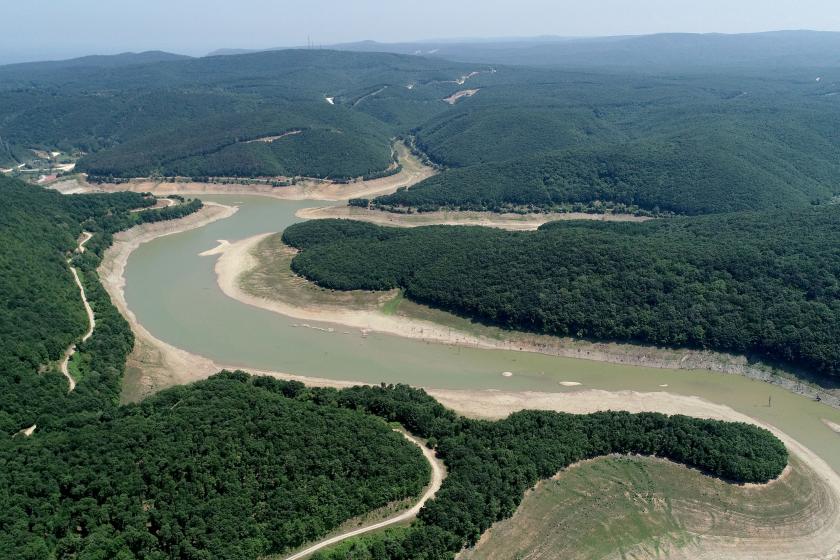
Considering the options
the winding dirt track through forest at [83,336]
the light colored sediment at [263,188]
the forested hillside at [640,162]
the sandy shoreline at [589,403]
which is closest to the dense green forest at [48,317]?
the winding dirt track through forest at [83,336]

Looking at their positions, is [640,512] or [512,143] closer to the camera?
[640,512]

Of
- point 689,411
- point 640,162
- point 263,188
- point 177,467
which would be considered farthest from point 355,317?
point 640,162

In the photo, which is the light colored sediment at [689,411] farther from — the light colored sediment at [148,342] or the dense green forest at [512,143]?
the dense green forest at [512,143]

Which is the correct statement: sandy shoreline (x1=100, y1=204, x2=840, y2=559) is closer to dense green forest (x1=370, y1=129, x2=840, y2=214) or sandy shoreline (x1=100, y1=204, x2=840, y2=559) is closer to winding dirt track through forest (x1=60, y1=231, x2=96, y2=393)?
winding dirt track through forest (x1=60, y1=231, x2=96, y2=393)

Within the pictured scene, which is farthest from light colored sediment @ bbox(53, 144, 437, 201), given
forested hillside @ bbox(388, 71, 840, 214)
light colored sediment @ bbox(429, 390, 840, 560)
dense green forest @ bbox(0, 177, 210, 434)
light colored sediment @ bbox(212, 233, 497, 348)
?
light colored sediment @ bbox(429, 390, 840, 560)

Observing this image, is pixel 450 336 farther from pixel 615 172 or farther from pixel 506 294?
pixel 615 172

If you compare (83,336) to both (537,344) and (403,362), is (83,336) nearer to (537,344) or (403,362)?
(403,362)
